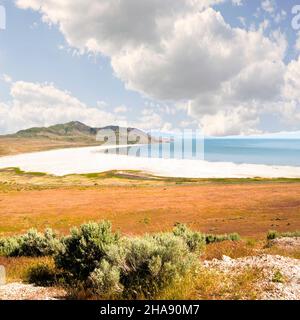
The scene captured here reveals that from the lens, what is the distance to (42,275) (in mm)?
13547

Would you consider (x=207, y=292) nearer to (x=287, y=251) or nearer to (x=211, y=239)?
(x=287, y=251)

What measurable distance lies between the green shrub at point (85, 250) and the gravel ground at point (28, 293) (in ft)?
5.68

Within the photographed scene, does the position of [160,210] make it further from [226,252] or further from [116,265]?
[116,265]

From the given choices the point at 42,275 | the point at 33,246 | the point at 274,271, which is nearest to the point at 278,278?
the point at 274,271

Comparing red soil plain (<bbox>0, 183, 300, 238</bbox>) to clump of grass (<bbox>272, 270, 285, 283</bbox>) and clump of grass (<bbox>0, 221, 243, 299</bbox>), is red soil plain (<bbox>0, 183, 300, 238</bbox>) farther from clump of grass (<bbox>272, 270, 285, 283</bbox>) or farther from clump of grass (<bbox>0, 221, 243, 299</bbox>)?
clump of grass (<bbox>272, 270, 285, 283</bbox>)

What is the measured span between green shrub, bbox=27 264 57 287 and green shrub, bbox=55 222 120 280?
50 centimetres

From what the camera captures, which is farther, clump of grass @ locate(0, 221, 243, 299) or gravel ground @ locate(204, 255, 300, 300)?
clump of grass @ locate(0, 221, 243, 299)

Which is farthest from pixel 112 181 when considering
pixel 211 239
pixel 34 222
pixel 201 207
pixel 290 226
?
pixel 211 239

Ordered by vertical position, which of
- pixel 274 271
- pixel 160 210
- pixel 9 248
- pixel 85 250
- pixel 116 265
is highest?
pixel 116 265

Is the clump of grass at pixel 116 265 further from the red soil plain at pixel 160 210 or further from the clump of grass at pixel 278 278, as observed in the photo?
the red soil plain at pixel 160 210

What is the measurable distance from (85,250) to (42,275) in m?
1.91

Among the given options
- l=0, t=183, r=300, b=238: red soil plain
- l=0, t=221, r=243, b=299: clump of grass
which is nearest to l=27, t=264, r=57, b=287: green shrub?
l=0, t=221, r=243, b=299: clump of grass

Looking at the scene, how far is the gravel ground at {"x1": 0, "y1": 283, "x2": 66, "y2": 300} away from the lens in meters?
10.1
